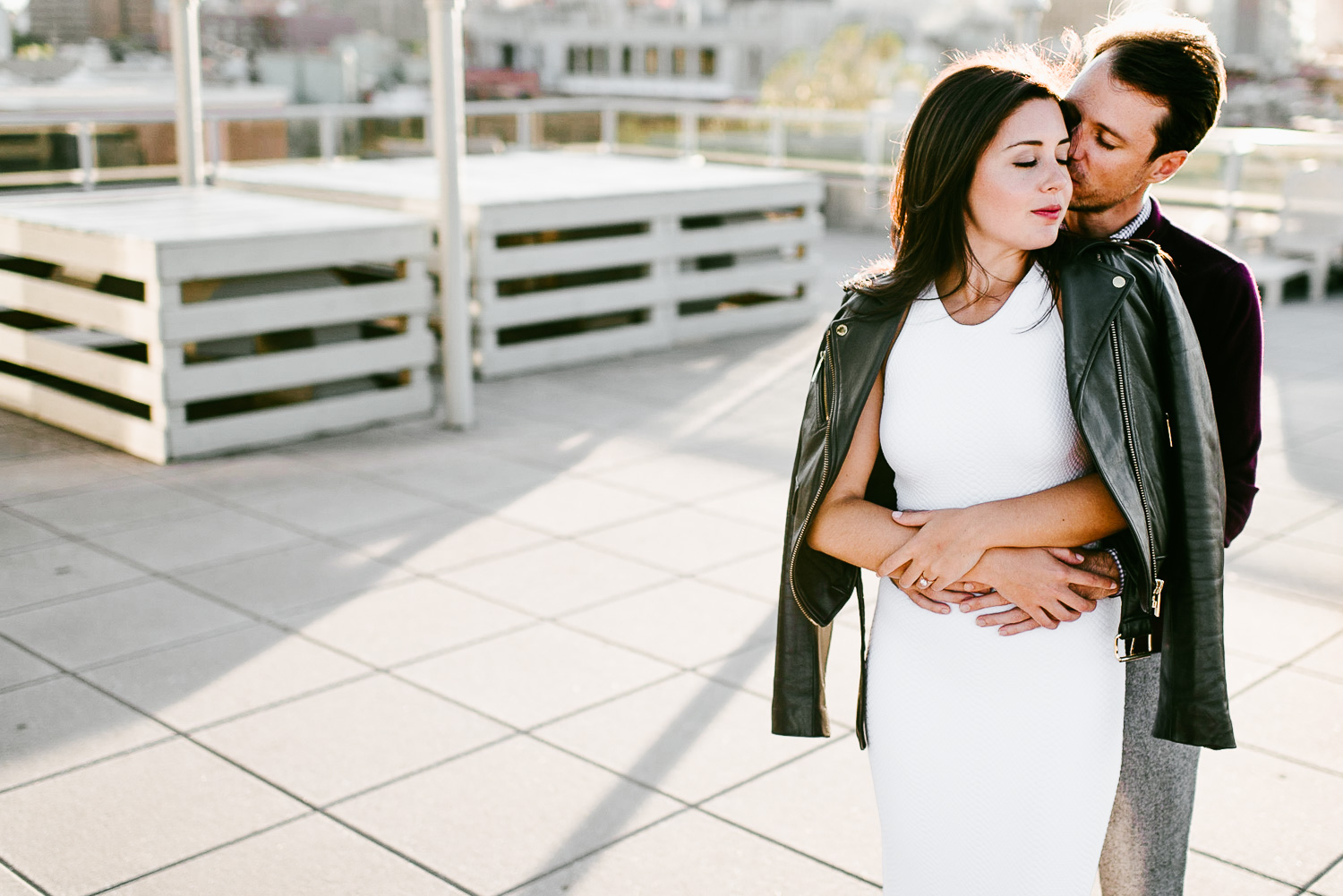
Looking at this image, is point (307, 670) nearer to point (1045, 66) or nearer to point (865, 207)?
point (1045, 66)

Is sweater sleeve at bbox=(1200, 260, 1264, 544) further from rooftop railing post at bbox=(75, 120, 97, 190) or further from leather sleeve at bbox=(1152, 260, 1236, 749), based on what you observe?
rooftop railing post at bbox=(75, 120, 97, 190)

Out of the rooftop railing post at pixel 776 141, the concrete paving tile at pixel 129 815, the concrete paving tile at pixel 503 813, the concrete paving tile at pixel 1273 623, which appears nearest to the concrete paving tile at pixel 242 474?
the concrete paving tile at pixel 129 815

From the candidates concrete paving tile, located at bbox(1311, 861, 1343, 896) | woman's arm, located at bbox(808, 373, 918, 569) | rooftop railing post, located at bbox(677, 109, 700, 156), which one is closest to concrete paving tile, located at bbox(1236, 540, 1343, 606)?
concrete paving tile, located at bbox(1311, 861, 1343, 896)

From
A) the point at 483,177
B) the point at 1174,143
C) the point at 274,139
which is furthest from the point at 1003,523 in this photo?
the point at 274,139

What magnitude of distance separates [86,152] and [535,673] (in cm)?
999

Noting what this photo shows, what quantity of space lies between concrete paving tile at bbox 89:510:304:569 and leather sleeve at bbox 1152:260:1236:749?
13.6 feet

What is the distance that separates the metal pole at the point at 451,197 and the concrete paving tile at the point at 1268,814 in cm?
470

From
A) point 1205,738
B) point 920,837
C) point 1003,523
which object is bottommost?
point 920,837

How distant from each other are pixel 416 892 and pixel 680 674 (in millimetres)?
1425

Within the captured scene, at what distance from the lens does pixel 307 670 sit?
4.46 m

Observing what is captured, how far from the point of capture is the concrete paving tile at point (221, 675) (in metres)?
4.18

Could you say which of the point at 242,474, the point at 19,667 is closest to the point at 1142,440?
the point at 19,667

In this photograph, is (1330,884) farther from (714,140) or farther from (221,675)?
(714,140)

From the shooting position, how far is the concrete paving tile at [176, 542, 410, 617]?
509 cm
